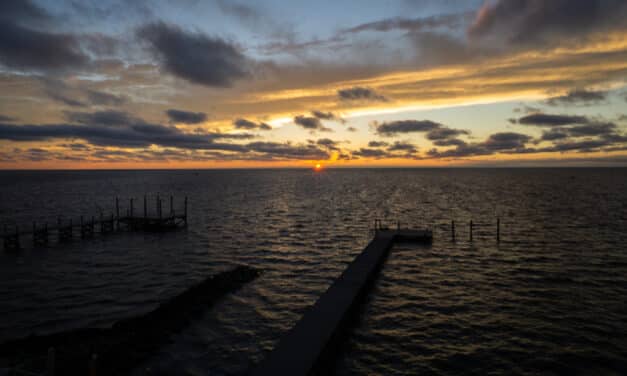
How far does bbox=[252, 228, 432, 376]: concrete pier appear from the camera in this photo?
13609mm

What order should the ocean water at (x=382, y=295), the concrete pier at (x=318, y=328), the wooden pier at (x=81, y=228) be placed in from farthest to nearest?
the wooden pier at (x=81, y=228) < the ocean water at (x=382, y=295) < the concrete pier at (x=318, y=328)

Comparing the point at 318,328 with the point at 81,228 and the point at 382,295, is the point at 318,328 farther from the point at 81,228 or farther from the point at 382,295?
the point at 81,228

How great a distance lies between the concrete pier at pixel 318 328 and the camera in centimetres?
1361

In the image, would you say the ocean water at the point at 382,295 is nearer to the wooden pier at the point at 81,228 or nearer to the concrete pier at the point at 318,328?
the concrete pier at the point at 318,328

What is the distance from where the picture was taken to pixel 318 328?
16812 mm

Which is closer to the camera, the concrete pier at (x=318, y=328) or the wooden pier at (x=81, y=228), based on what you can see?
the concrete pier at (x=318, y=328)

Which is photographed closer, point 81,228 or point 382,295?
point 382,295

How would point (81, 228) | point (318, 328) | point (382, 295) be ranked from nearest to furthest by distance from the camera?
point (318, 328) < point (382, 295) < point (81, 228)

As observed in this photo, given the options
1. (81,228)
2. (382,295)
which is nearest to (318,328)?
(382,295)

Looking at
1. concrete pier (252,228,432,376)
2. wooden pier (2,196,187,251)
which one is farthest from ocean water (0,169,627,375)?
wooden pier (2,196,187,251)

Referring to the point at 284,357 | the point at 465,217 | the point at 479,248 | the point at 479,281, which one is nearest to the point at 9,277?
the point at 284,357

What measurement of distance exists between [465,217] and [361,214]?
16956mm

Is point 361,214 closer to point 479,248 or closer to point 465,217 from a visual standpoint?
point 465,217

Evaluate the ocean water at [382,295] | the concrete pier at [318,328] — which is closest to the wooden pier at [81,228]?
the ocean water at [382,295]
